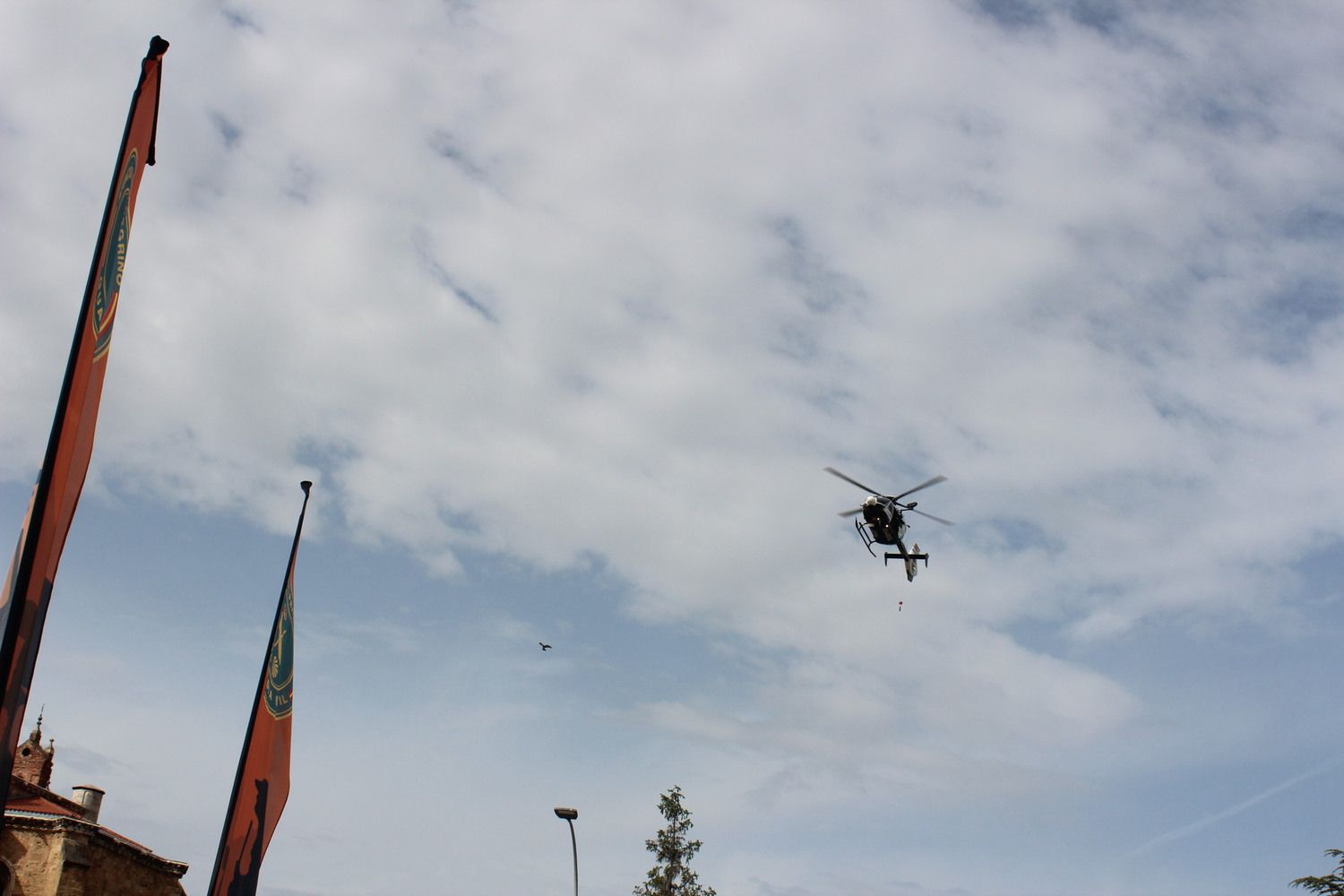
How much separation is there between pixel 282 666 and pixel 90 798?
28203 millimetres

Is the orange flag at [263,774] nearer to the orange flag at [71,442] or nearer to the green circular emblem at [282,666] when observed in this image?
the green circular emblem at [282,666]

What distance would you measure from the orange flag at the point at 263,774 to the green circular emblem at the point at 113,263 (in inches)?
367

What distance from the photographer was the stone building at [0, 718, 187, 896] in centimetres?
3045

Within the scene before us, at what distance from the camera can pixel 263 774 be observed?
17453mm

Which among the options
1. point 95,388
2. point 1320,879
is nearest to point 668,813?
point 1320,879

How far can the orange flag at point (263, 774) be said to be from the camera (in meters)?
16.7

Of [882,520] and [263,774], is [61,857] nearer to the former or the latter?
[263,774]

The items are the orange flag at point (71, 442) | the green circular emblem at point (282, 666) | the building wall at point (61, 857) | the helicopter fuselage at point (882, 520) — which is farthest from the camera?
the helicopter fuselage at point (882, 520)

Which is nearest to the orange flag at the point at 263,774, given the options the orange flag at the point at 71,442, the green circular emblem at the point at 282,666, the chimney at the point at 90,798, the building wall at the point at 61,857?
the green circular emblem at the point at 282,666

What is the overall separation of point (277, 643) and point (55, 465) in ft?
31.8

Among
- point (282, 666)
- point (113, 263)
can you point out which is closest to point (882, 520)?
point (282, 666)

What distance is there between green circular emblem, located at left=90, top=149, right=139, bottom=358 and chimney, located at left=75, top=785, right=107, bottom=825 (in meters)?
36.2

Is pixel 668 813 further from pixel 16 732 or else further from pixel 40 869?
pixel 16 732

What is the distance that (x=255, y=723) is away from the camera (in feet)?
57.0
